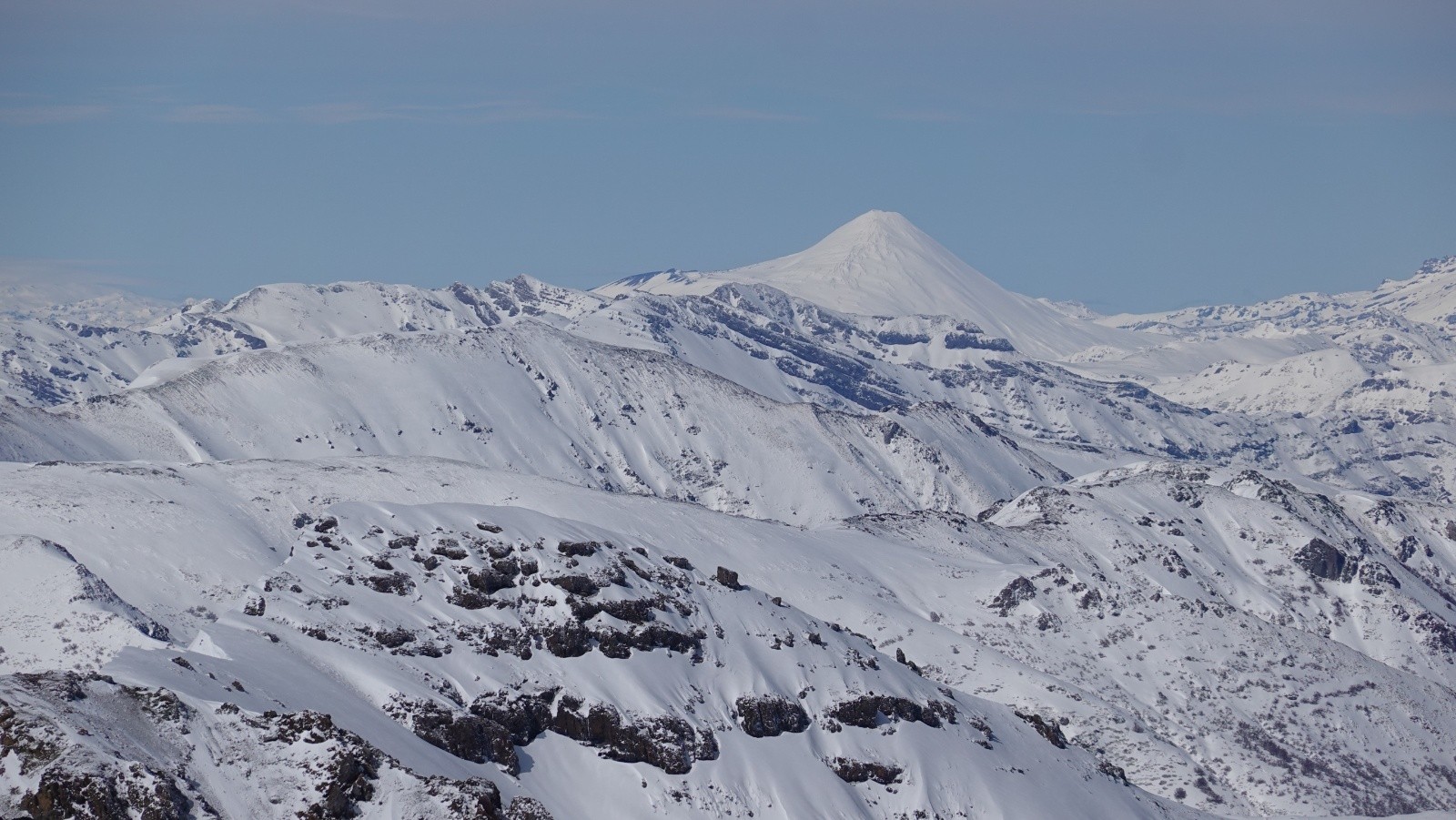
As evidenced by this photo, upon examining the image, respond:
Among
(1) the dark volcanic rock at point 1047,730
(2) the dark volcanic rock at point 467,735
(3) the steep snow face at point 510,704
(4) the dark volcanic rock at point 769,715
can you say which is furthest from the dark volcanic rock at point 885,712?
(2) the dark volcanic rock at point 467,735

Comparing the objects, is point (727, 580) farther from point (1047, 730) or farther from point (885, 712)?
point (1047, 730)

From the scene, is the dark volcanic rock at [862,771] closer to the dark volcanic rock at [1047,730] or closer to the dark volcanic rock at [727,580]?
the dark volcanic rock at [727,580]

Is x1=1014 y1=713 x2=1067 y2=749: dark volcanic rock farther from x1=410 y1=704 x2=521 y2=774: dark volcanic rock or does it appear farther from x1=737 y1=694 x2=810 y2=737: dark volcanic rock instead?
x1=410 y1=704 x2=521 y2=774: dark volcanic rock

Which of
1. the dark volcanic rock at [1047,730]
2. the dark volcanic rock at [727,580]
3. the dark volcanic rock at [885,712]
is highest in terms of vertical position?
the dark volcanic rock at [727,580]

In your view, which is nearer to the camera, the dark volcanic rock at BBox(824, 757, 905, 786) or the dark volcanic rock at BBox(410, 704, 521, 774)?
the dark volcanic rock at BBox(410, 704, 521, 774)

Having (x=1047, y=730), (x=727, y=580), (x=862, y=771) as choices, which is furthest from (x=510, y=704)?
(x=1047, y=730)

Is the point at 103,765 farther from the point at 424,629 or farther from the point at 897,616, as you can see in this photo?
the point at 897,616

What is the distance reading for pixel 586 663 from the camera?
11325 centimetres

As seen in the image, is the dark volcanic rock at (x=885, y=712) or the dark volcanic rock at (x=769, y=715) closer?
the dark volcanic rock at (x=769, y=715)

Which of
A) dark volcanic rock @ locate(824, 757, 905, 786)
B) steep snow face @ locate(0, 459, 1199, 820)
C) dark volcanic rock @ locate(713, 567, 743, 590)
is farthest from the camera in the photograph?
dark volcanic rock @ locate(713, 567, 743, 590)

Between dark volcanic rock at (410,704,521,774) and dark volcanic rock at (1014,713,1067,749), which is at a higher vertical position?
dark volcanic rock at (410,704,521,774)

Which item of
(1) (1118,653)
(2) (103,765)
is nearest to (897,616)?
(1) (1118,653)

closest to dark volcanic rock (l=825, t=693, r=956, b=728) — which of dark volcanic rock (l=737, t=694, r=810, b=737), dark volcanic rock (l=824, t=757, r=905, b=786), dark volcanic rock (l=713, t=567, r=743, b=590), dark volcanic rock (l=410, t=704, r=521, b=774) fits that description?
dark volcanic rock (l=737, t=694, r=810, b=737)

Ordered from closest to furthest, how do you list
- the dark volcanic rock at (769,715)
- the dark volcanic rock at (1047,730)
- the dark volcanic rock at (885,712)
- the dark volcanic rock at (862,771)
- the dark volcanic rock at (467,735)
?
1. the dark volcanic rock at (467,735)
2. the dark volcanic rock at (769,715)
3. the dark volcanic rock at (862,771)
4. the dark volcanic rock at (885,712)
5. the dark volcanic rock at (1047,730)
